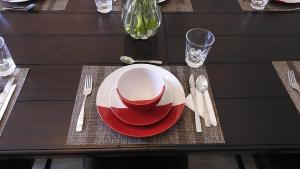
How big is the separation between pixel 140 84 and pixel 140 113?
0.28 ft

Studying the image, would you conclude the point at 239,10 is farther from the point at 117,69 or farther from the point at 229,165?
the point at 229,165

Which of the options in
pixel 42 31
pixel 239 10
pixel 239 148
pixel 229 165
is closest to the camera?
pixel 239 148

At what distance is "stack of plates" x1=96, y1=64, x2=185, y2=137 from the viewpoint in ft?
1.90

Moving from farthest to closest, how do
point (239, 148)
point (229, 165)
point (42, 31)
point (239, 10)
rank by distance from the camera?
point (229, 165) < point (239, 10) < point (42, 31) < point (239, 148)

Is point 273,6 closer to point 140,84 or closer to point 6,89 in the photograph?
point 140,84

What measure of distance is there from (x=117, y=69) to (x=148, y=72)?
4.2 inches

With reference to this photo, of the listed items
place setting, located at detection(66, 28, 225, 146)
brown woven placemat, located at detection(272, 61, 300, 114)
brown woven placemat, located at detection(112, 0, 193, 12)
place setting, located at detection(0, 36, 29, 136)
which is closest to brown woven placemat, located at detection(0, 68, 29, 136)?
place setting, located at detection(0, 36, 29, 136)

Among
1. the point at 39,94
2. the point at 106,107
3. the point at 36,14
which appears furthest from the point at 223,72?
the point at 36,14

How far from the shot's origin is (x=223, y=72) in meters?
0.72

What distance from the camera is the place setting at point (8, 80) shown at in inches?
24.1

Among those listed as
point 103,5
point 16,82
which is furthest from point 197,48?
point 16,82

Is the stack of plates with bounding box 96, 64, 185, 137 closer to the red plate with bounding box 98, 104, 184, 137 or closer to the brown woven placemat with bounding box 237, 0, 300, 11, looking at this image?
the red plate with bounding box 98, 104, 184, 137

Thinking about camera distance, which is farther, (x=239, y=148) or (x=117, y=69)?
(x=117, y=69)

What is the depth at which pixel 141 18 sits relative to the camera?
75 cm
